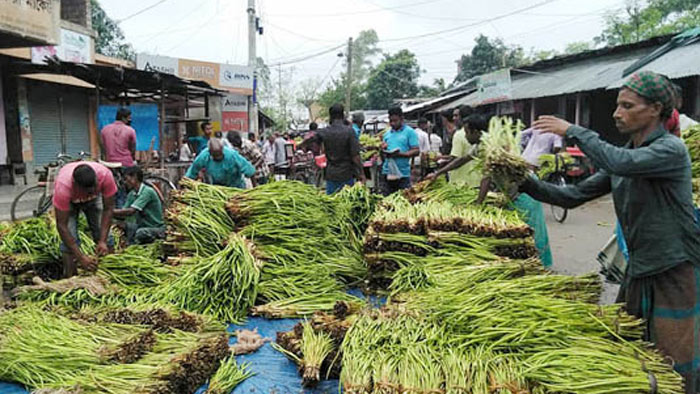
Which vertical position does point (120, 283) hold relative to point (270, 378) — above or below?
above

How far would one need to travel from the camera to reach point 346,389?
2.00 m

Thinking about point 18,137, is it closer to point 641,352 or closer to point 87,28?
point 87,28

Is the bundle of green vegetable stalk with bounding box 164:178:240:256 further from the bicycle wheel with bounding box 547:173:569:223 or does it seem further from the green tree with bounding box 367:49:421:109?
the green tree with bounding box 367:49:421:109

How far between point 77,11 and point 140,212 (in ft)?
36.8

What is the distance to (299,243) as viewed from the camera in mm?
4336

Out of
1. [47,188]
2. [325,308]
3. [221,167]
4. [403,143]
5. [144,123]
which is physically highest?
[144,123]

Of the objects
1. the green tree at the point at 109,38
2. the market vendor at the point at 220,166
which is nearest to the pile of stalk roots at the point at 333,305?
the market vendor at the point at 220,166

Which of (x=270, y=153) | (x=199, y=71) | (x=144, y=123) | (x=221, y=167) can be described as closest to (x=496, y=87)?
(x=270, y=153)

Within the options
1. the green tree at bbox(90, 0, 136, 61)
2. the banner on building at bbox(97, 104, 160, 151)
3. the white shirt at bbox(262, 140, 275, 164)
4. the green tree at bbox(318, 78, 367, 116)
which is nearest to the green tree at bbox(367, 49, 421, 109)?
the green tree at bbox(318, 78, 367, 116)

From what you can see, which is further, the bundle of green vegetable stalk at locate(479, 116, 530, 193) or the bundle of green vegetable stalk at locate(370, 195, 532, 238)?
the bundle of green vegetable stalk at locate(370, 195, 532, 238)

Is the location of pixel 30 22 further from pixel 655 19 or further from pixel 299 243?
pixel 655 19

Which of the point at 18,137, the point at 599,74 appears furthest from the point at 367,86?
the point at 18,137

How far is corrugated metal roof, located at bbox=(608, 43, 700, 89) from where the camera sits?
9977 mm

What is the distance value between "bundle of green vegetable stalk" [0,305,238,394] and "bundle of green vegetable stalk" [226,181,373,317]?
94 centimetres
